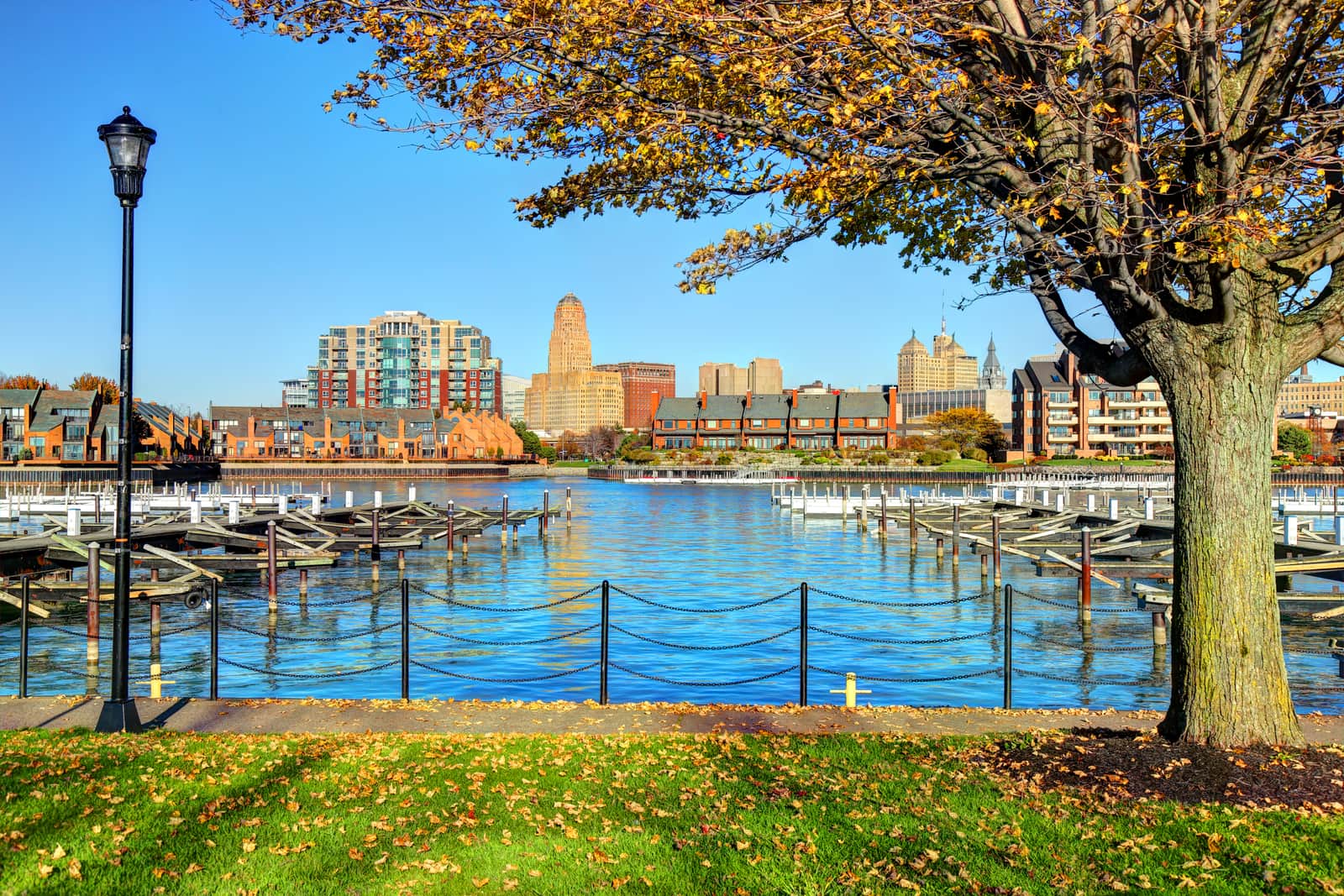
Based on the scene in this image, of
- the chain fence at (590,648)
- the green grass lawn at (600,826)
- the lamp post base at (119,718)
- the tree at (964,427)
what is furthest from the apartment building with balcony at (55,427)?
the green grass lawn at (600,826)

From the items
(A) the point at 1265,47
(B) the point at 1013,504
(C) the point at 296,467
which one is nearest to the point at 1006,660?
(A) the point at 1265,47

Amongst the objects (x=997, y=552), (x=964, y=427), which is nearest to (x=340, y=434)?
(x=964, y=427)

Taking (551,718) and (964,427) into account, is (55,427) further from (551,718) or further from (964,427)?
(551,718)

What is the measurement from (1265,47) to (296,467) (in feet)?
527

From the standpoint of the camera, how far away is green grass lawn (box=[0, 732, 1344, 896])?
6.88 m

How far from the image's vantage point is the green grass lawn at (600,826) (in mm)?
6883

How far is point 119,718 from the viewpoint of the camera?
11117mm

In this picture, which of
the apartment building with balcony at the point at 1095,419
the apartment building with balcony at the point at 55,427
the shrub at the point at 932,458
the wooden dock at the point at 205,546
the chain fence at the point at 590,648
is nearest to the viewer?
the chain fence at the point at 590,648

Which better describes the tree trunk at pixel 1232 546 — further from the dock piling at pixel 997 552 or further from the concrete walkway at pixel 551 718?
the dock piling at pixel 997 552

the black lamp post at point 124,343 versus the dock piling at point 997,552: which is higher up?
the black lamp post at point 124,343

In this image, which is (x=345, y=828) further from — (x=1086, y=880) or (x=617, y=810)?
(x=1086, y=880)

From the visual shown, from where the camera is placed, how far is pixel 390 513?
168 ft

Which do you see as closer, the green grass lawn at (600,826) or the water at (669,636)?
the green grass lawn at (600,826)

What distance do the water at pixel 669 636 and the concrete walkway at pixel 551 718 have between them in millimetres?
1655
